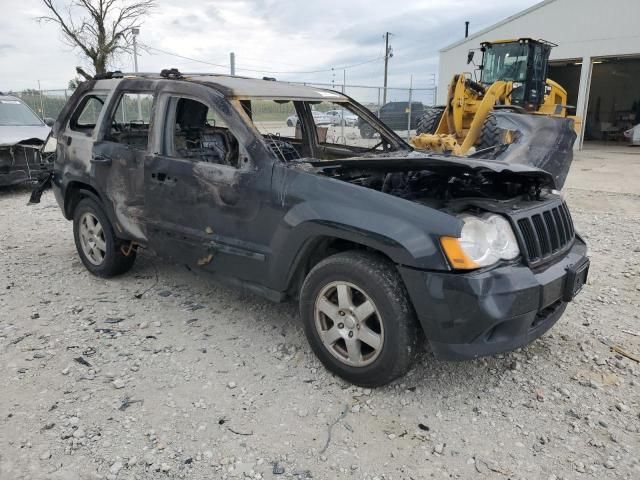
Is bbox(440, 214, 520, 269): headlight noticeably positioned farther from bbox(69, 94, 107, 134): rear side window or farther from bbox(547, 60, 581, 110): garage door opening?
bbox(547, 60, 581, 110): garage door opening

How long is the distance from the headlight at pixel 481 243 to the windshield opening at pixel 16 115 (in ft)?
30.8

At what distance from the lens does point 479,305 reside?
8.42ft

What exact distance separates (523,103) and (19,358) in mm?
12502

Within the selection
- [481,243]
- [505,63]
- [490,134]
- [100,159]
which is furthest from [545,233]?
[505,63]

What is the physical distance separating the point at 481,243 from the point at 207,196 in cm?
186

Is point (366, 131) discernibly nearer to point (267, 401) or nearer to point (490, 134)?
point (267, 401)

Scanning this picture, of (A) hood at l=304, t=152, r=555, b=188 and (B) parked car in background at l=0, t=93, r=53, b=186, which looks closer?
(A) hood at l=304, t=152, r=555, b=188

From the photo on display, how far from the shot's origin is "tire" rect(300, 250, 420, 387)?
9.10ft

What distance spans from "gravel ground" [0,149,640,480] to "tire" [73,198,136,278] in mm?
350

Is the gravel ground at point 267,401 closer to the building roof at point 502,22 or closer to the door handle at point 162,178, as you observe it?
the door handle at point 162,178

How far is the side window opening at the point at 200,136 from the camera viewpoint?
3.94 metres

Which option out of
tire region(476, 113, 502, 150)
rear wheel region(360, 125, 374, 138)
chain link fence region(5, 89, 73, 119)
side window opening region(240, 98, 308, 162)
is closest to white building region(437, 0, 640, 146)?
tire region(476, 113, 502, 150)

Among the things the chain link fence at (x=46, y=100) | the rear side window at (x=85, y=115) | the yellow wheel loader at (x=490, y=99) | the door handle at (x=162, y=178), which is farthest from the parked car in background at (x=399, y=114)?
the door handle at (x=162, y=178)

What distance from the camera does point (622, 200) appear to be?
9078mm
